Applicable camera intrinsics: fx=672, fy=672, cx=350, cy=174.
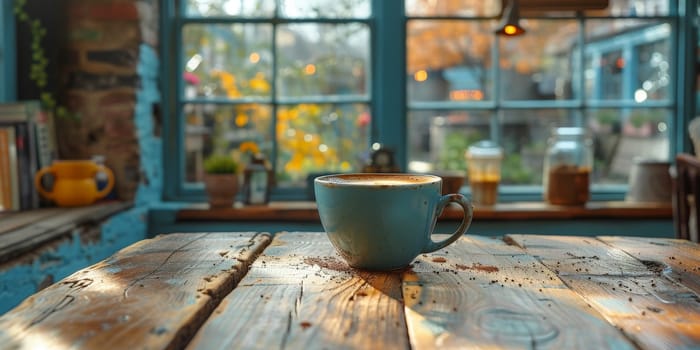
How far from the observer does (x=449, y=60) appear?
105 inches

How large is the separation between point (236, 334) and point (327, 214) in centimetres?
29

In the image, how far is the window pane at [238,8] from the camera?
2.62 metres

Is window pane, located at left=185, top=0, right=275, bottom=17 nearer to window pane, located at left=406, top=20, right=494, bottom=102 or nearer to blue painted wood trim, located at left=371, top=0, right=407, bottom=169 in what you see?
blue painted wood trim, located at left=371, top=0, right=407, bottom=169

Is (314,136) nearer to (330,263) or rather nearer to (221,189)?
(221,189)

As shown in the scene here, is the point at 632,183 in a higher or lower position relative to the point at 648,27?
lower

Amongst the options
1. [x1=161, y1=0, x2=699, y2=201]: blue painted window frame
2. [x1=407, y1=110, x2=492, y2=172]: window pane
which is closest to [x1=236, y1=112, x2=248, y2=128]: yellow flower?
[x1=161, y1=0, x2=699, y2=201]: blue painted window frame

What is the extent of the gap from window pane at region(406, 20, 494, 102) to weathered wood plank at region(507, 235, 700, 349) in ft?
5.18

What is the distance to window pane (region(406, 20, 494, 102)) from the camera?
263cm

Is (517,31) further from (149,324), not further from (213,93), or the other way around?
(149,324)

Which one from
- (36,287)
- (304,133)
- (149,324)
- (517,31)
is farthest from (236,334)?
(304,133)

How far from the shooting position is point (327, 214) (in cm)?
90

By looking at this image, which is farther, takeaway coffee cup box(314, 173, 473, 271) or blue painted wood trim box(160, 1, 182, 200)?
blue painted wood trim box(160, 1, 182, 200)

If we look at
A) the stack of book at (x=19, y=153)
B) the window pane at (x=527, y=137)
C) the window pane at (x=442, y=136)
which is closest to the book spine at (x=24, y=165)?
the stack of book at (x=19, y=153)

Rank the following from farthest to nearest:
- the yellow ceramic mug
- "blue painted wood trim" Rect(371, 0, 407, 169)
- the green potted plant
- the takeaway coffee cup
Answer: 1. "blue painted wood trim" Rect(371, 0, 407, 169)
2. the green potted plant
3. the yellow ceramic mug
4. the takeaway coffee cup
